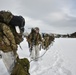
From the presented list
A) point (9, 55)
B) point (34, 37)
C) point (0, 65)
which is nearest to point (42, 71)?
point (0, 65)

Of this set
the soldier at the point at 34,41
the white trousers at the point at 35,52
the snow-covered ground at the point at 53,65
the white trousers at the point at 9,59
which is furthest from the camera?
the white trousers at the point at 35,52

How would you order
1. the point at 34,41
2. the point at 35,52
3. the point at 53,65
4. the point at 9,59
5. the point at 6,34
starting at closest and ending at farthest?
the point at 6,34
the point at 9,59
the point at 53,65
the point at 34,41
the point at 35,52

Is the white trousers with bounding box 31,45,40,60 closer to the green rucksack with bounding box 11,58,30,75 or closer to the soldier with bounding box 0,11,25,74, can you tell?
the green rucksack with bounding box 11,58,30,75

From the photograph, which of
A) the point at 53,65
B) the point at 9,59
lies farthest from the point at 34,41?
the point at 9,59

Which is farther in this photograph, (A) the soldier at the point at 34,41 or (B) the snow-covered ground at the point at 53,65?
(A) the soldier at the point at 34,41

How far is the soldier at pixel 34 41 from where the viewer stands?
12594mm

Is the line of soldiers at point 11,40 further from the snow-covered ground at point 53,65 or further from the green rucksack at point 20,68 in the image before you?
the snow-covered ground at point 53,65

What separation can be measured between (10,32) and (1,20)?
363 mm

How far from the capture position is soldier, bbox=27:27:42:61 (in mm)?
12594

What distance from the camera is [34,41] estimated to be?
1275 cm

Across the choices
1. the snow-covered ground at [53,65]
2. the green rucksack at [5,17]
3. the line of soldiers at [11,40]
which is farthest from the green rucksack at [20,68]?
the snow-covered ground at [53,65]

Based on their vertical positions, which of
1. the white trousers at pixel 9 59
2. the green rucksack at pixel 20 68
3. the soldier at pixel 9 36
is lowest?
the green rucksack at pixel 20 68

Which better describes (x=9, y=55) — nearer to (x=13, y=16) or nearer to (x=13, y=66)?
(x=13, y=66)

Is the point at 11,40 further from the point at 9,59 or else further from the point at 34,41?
the point at 34,41
